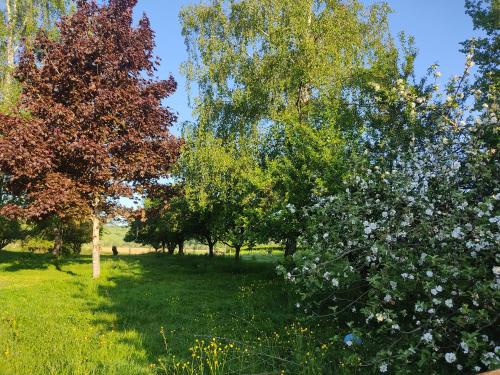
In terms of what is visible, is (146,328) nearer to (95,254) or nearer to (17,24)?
(95,254)

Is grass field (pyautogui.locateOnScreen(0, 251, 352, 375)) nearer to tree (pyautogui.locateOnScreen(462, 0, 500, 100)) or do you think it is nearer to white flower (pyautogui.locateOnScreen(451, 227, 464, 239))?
white flower (pyautogui.locateOnScreen(451, 227, 464, 239))

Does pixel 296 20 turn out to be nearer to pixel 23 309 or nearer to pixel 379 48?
pixel 379 48

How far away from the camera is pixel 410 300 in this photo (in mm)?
9602

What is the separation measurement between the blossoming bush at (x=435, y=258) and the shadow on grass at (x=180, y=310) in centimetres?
317

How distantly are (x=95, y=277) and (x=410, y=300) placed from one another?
1446 cm

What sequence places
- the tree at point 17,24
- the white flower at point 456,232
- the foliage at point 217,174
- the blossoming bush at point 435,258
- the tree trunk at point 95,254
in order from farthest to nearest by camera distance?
the tree at point 17,24, the foliage at point 217,174, the tree trunk at point 95,254, the white flower at point 456,232, the blossoming bush at point 435,258

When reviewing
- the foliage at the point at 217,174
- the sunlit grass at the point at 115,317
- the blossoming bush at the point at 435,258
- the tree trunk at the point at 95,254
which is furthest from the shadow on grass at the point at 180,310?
the foliage at the point at 217,174

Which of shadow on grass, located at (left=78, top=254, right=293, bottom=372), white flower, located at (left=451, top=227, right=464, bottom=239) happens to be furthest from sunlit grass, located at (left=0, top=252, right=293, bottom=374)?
white flower, located at (left=451, top=227, right=464, bottom=239)

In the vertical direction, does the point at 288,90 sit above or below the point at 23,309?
above

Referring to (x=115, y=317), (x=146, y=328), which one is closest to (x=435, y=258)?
(x=146, y=328)

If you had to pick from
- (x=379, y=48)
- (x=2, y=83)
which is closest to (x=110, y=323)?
(x=379, y=48)

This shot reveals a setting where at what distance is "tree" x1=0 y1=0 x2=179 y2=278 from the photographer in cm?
1684

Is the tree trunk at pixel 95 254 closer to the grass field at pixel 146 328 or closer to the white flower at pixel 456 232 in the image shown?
the grass field at pixel 146 328

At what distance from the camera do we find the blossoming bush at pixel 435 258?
18.8 feet
